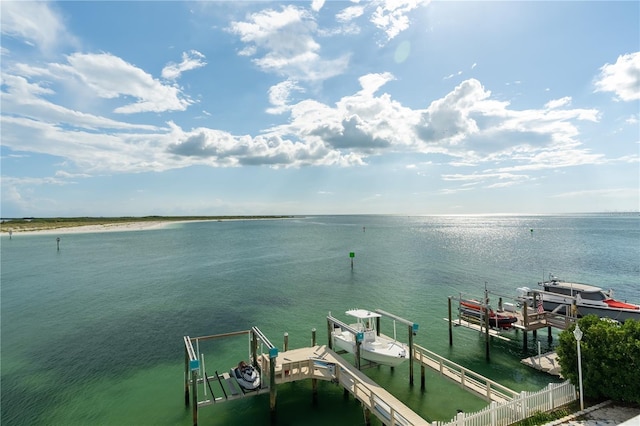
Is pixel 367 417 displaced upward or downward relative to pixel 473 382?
downward

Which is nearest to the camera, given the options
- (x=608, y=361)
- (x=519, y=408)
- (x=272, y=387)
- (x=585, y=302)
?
(x=519, y=408)

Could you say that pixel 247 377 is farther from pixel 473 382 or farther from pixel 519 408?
pixel 519 408

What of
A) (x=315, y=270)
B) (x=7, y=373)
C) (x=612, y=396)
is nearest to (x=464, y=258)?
(x=315, y=270)

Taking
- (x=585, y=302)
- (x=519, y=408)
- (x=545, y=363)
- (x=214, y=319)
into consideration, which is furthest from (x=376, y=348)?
(x=214, y=319)

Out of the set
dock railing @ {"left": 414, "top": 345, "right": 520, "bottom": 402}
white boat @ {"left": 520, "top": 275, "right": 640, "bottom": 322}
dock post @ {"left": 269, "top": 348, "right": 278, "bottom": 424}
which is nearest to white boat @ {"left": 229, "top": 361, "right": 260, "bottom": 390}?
dock post @ {"left": 269, "top": 348, "right": 278, "bottom": 424}

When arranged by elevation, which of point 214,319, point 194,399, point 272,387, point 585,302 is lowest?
point 214,319

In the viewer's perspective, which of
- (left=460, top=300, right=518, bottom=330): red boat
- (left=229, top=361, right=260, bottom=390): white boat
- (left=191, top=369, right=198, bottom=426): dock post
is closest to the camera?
(left=191, top=369, right=198, bottom=426): dock post

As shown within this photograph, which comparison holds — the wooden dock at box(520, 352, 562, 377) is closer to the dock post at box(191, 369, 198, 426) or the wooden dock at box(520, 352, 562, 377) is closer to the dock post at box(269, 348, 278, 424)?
Answer: the dock post at box(269, 348, 278, 424)
